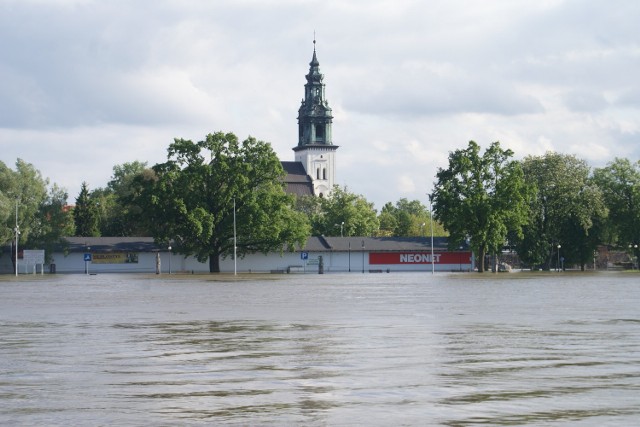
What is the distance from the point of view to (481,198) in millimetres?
112125

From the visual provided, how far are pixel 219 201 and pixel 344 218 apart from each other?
5275cm

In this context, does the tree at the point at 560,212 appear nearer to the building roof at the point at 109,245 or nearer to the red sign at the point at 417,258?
the red sign at the point at 417,258

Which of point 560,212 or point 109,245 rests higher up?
point 560,212

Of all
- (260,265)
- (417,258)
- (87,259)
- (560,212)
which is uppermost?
(560,212)

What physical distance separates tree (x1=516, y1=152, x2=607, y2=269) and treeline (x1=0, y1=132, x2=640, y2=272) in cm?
12

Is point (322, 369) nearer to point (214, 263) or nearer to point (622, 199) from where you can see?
point (214, 263)

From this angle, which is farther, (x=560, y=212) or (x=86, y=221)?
(x=86, y=221)

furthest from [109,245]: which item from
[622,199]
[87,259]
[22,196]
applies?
[622,199]

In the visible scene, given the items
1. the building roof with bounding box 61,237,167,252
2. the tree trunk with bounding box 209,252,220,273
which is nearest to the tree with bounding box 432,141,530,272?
the tree trunk with bounding box 209,252,220,273

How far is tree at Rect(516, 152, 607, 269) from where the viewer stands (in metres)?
121

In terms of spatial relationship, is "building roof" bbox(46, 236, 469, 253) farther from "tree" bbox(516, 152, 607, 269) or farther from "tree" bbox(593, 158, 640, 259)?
"tree" bbox(593, 158, 640, 259)

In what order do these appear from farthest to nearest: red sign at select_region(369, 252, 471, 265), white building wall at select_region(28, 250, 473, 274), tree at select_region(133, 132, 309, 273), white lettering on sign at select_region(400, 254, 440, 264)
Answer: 1. white lettering on sign at select_region(400, 254, 440, 264)
2. red sign at select_region(369, 252, 471, 265)
3. white building wall at select_region(28, 250, 473, 274)
4. tree at select_region(133, 132, 309, 273)

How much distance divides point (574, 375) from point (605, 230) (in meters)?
110

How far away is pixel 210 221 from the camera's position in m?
107
